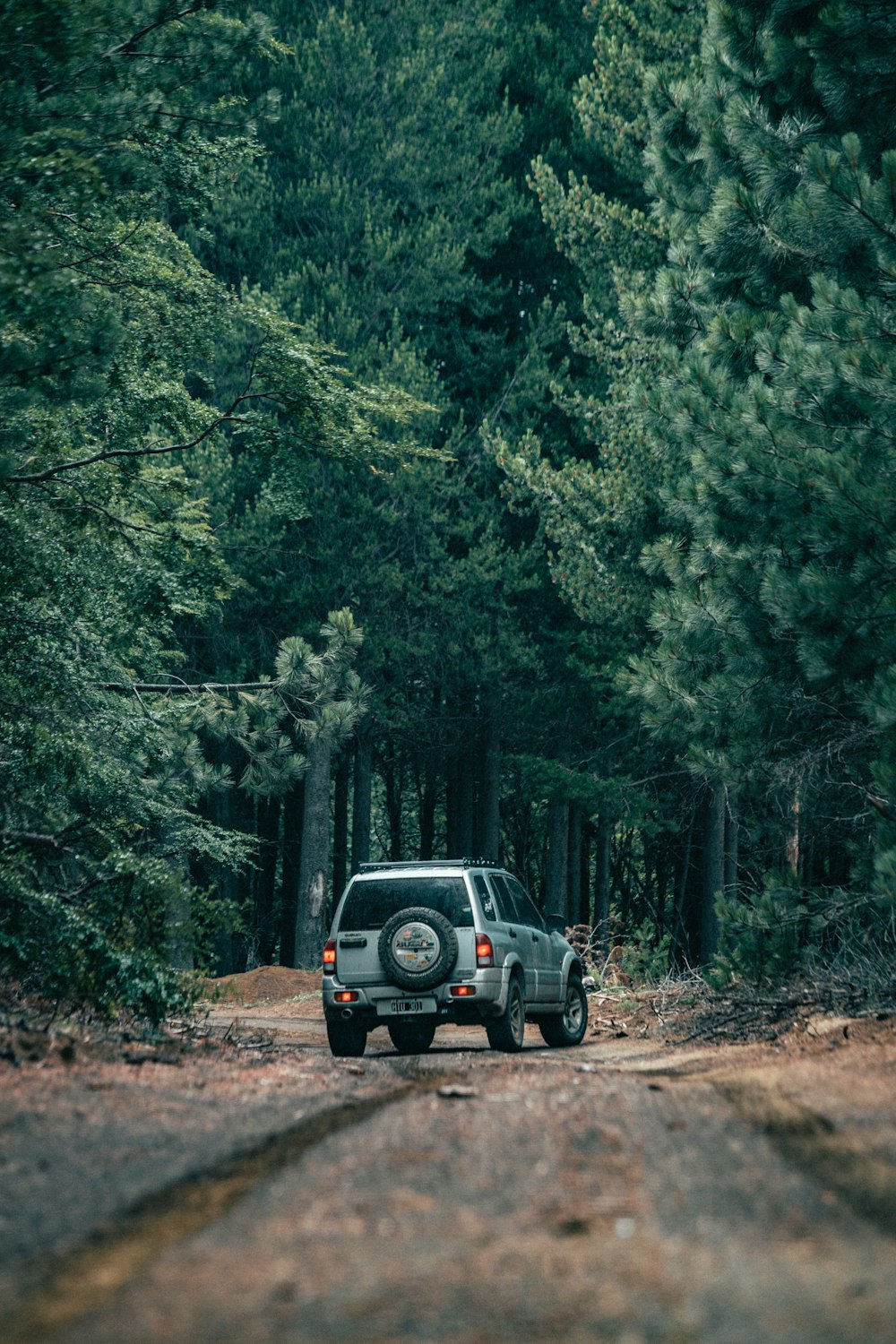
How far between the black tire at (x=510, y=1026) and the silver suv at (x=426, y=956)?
0.01 metres

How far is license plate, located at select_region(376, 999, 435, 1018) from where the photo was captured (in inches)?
534

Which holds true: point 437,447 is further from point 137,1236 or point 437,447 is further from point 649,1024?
point 137,1236

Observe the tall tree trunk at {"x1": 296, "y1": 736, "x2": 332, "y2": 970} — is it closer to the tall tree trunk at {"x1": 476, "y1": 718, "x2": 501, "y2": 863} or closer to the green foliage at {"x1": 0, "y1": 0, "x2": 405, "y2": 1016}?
the tall tree trunk at {"x1": 476, "y1": 718, "x2": 501, "y2": 863}

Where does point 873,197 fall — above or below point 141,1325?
above

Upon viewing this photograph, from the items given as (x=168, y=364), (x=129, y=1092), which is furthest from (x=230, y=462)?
(x=129, y=1092)

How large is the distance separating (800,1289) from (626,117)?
26.5m

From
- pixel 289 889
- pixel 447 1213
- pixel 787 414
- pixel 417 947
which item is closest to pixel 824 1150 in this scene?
pixel 447 1213

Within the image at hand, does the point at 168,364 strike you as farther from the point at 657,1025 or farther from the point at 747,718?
the point at 657,1025

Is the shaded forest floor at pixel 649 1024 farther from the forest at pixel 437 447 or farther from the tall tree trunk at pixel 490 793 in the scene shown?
the tall tree trunk at pixel 490 793

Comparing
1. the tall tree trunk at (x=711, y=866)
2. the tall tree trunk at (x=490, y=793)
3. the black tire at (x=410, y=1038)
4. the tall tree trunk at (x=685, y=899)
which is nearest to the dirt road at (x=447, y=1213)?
the black tire at (x=410, y=1038)

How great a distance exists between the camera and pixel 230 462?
29.2m

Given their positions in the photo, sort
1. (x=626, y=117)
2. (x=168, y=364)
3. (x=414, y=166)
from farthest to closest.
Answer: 1. (x=414, y=166)
2. (x=626, y=117)
3. (x=168, y=364)

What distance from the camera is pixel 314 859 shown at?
30.4 m

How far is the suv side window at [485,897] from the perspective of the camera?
1408 centimetres
